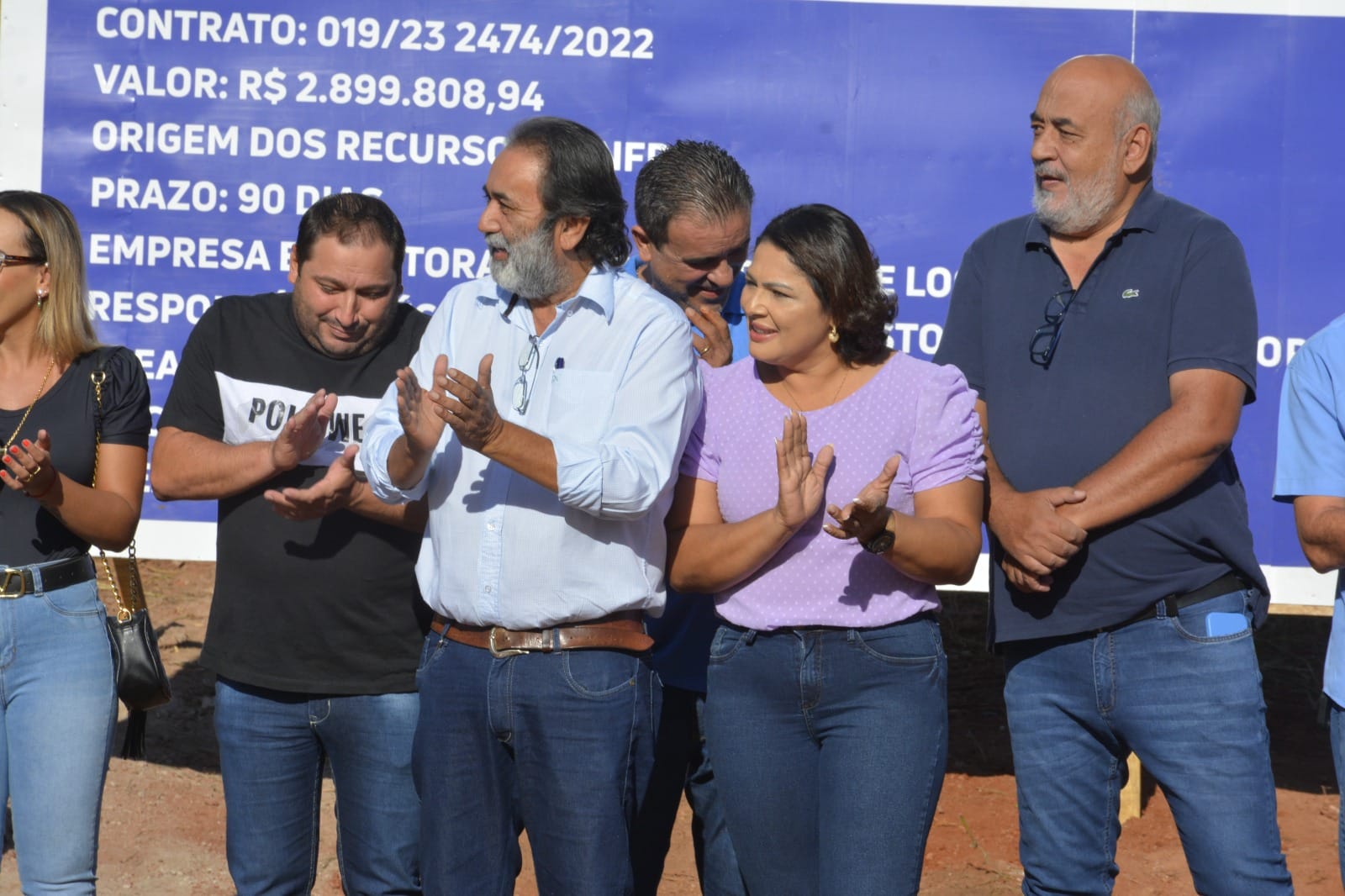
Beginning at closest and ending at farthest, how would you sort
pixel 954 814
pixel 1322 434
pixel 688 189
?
pixel 1322 434, pixel 688 189, pixel 954 814

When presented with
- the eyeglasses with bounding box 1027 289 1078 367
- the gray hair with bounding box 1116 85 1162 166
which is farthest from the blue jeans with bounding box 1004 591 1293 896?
the gray hair with bounding box 1116 85 1162 166

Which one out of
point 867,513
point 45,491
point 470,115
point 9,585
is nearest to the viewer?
point 867,513

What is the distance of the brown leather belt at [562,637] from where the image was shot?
2.89 metres

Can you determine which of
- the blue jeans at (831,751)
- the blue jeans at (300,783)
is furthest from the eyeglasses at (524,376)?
the blue jeans at (300,783)

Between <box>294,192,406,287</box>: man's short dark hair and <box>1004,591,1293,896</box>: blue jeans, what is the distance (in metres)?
1.81

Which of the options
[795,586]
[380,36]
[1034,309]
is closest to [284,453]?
[795,586]

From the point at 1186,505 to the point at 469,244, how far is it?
9.29ft

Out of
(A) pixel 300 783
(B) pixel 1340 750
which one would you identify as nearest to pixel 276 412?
(A) pixel 300 783

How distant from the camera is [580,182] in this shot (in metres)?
3.07

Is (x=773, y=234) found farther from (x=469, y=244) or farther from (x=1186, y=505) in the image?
(x=469, y=244)

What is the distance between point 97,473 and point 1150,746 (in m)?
2.55

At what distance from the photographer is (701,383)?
3.16 meters

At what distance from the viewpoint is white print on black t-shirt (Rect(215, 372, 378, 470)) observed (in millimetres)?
3445

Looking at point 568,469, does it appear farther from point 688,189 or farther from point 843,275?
point 688,189
